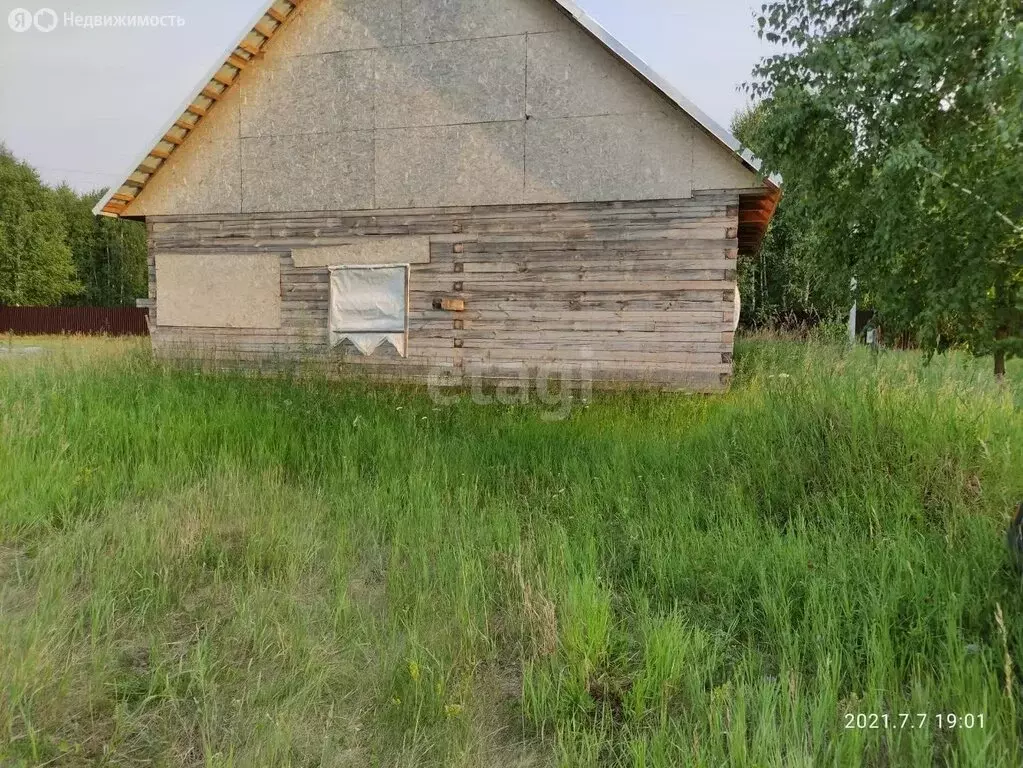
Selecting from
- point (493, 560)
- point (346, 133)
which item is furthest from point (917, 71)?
point (346, 133)

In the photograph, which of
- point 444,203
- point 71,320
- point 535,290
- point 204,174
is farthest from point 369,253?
point 71,320

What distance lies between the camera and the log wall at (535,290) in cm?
929

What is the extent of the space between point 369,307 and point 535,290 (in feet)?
9.52

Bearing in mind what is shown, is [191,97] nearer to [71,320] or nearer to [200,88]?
[200,88]

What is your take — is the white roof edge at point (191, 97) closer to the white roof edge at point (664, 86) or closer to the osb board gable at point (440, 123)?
the osb board gable at point (440, 123)

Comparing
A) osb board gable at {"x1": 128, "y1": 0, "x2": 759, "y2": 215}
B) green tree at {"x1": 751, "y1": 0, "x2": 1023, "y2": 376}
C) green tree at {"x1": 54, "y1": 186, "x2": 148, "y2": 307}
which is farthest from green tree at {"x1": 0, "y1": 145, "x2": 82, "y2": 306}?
green tree at {"x1": 751, "y1": 0, "x2": 1023, "y2": 376}

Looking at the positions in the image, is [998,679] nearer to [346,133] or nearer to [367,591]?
[367,591]

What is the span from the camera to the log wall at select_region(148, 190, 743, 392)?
929 centimetres

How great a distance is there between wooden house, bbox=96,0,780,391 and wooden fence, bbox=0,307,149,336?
25089 millimetres

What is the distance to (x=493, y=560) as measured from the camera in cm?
349

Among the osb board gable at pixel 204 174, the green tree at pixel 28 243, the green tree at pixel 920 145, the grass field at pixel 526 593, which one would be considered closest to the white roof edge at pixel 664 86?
the green tree at pixel 920 145

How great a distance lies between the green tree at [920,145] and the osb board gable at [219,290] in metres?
8.59

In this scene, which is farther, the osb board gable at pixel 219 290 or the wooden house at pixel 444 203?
the osb board gable at pixel 219 290
